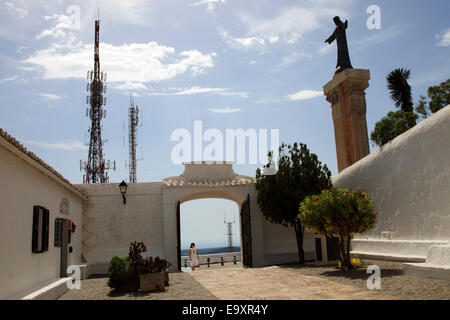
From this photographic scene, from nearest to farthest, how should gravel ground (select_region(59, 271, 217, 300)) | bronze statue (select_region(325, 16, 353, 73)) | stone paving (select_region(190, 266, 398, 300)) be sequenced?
stone paving (select_region(190, 266, 398, 300)) < gravel ground (select_region(59, 271, 217, 300)) < bronze statue (select_region(325, 16, 353, 73))

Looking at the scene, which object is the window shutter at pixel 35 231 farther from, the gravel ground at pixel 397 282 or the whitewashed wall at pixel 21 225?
the gravel ground at pixel 397 282

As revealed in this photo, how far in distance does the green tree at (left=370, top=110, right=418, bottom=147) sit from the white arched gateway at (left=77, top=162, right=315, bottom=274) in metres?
5.93

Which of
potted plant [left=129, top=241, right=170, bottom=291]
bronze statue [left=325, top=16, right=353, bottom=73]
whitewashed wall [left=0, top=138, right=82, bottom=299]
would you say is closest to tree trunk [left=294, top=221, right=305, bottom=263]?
potted plant [left=129, top=241, right=170, bottom=291]

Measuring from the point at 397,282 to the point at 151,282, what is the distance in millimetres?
5465

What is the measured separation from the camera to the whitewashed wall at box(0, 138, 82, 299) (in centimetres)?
690

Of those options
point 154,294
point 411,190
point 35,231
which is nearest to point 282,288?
point 154,294

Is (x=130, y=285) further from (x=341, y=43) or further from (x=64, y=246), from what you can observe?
(x=341, y=43)

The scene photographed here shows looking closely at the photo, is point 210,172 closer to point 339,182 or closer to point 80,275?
point 339,182

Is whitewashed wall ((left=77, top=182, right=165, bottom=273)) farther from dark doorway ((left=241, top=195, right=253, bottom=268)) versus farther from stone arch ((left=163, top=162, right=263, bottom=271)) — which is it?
dark doorway ((left=241, top=195, right=253, bottom=268))
